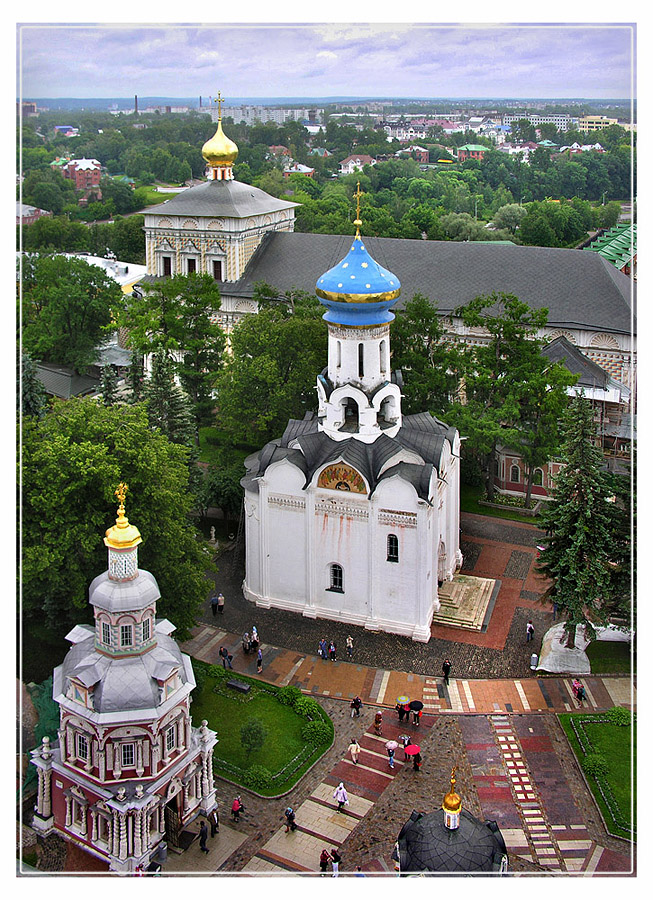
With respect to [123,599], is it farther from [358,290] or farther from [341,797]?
[358,290]

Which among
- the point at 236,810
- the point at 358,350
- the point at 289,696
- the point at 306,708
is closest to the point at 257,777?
→ the point at 236,810

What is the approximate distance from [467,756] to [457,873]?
4694 millimetres

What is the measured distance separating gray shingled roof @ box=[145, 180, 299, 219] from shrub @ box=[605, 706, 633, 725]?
2365cm

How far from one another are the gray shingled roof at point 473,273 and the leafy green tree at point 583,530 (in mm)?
12407

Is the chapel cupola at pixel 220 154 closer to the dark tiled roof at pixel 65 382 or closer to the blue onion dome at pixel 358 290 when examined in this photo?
the dark tiled roof at pixel 65 382

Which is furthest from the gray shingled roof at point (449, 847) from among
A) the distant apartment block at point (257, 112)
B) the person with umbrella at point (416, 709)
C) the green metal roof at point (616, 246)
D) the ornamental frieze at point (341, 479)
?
the green metal roof at point (616, 246)

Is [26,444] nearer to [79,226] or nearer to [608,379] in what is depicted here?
[608,379]

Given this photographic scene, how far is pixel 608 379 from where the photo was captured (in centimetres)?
3055

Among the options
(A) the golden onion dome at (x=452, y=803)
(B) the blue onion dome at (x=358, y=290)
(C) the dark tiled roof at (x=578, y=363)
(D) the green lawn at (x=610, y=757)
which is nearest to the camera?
(A) the golden onion dome at (x=452, y=803)

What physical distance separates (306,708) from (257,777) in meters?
2.10

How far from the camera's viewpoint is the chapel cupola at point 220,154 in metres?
36.8

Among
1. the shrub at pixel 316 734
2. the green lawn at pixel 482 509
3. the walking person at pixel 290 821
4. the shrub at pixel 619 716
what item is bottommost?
the walking person at pixel 290 821

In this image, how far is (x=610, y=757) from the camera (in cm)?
1734

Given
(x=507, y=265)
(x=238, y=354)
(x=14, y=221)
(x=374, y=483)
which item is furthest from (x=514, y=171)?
(x=14, y=221)
